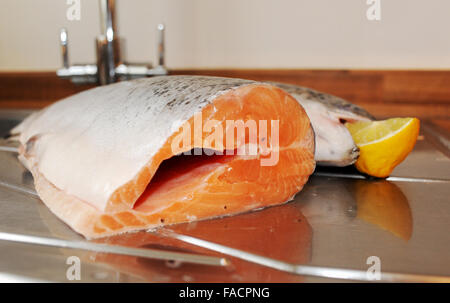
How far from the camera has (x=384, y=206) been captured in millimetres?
745

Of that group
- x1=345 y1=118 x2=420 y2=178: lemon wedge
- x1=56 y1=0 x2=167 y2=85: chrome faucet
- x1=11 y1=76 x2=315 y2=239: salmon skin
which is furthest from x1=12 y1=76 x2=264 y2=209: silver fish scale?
x1=56 y1=0 x2=167 y2=85: chrome faucet

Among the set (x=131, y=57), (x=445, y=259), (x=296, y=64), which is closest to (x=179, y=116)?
(x=445, y=259)

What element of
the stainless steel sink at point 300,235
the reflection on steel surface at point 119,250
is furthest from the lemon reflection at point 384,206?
the reflection on steel surface at point 119,250

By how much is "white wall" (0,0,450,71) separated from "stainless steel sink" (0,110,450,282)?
857 millimetres

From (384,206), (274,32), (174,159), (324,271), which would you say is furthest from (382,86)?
(324,271)

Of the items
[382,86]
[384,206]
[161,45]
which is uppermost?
[161,45]

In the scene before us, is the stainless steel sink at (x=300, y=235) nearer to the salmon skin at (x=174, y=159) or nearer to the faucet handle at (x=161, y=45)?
the salmon skin at (x=174, y=159)

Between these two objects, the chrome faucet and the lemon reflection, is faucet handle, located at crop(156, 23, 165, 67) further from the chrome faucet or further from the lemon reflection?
the lemon reflection

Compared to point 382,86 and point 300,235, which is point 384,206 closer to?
point 300,235

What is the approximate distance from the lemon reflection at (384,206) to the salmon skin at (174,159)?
0.39ft

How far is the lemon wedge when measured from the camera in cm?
84

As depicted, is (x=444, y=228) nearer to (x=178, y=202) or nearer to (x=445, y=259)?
(x=445, y=259)

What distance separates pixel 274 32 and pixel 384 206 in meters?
1.14

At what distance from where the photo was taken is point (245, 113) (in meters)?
0.67
